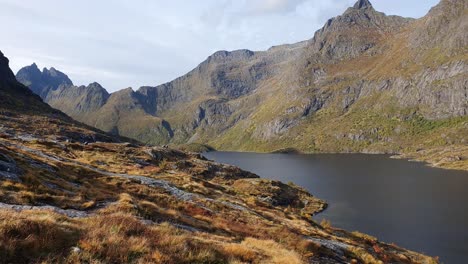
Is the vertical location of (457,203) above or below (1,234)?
below

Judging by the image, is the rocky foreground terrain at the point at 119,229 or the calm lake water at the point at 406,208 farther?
the calm lake water at the point at 406,208

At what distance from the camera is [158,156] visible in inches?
4252

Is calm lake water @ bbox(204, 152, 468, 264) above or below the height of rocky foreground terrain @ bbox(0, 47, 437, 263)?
below

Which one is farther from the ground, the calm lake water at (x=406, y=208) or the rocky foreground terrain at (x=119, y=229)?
the rocky foreground terrain at (x=119, y=229)

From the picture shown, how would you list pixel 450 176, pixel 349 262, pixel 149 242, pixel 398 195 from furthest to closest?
pixel 450 176 < pixel 398 195 < pixel 349 262 < pixel 149 242

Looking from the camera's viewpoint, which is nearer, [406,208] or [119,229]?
[119,229]

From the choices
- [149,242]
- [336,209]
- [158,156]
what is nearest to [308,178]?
[336,209]

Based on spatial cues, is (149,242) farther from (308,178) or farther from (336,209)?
(308,178)

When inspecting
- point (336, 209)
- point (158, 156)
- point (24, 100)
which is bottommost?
point (336, 209)

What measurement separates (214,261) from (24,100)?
208886 millimetres

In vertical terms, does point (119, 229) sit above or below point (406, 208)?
above

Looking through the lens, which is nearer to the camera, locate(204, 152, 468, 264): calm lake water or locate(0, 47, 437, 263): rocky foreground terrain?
locate(0, 47, 437, 263): rocky foreground terrain

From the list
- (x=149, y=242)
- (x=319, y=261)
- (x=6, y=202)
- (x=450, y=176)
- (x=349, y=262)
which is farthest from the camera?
(x=450, y=176)

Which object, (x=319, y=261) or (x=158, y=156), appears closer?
(x=319, y=261)
